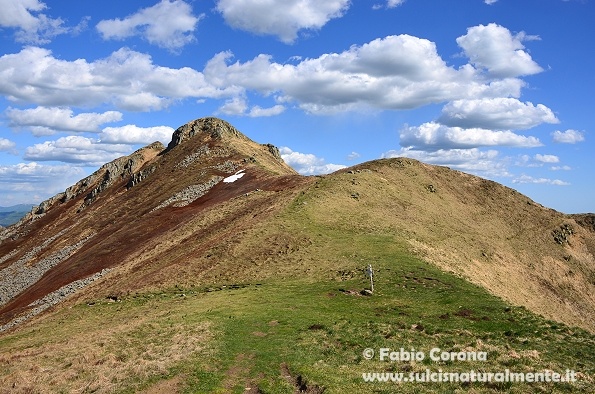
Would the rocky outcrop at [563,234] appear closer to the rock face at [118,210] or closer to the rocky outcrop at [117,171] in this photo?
the rock face at [118,210]

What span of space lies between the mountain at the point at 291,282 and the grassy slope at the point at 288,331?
Result: 18 centimetres

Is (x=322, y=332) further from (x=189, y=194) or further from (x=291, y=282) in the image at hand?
(x=189, y=194)

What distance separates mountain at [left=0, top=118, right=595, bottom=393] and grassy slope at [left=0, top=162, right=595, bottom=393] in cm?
18

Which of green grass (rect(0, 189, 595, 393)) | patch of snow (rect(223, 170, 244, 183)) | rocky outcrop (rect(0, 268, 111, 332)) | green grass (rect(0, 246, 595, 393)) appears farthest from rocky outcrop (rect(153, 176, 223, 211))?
green grass (rect(0, 246, 595, 393))

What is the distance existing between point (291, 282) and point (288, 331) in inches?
558

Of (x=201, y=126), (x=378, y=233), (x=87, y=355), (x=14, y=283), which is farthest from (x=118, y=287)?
(x=201, y=126)

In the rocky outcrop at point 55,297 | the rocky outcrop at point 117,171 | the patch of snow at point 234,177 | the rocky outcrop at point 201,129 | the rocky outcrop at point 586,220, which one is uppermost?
the rocky outcrop at point 201,129

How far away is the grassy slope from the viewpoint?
74.5 ft

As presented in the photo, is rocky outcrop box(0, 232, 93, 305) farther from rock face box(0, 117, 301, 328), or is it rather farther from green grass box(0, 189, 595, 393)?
green grass box(0, 189, 595, 393)

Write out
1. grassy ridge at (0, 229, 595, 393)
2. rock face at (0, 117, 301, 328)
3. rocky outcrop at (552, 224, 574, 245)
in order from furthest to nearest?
1. rocky outcrop at (552, 224, 574, 245)
2. rock face at (0, 117, 301, 328)
3. grassy ridge at (0, 229, 595, 393)

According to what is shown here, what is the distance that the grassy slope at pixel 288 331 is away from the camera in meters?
22.7

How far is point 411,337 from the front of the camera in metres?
27.6

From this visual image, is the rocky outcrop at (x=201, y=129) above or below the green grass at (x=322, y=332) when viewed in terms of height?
above

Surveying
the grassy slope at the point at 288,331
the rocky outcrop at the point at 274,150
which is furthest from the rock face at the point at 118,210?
the grassy slope at the point at 288,331
